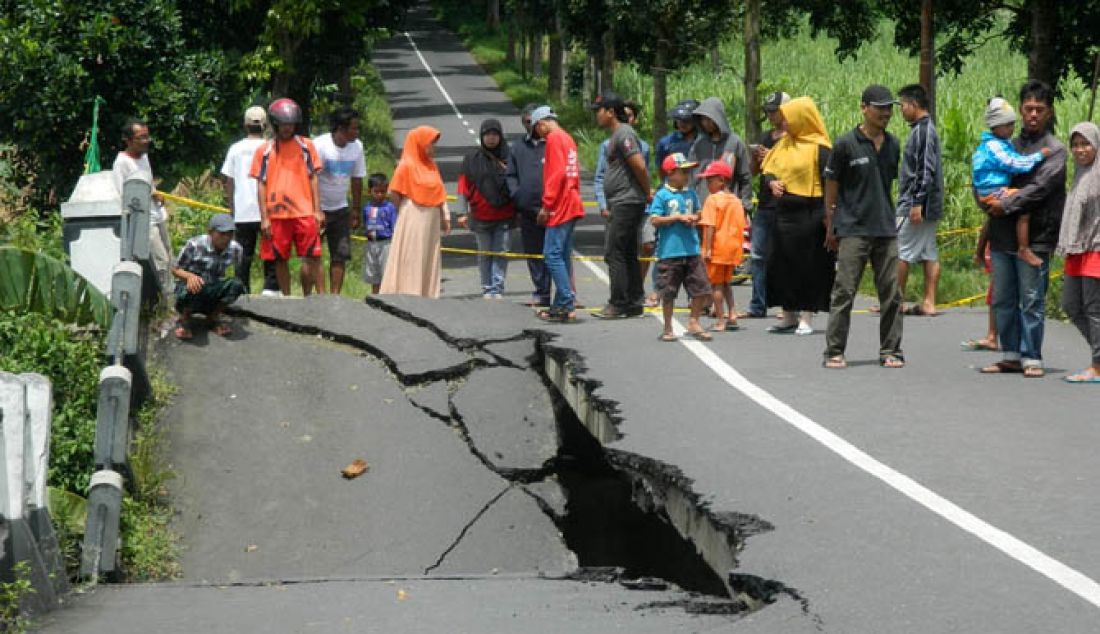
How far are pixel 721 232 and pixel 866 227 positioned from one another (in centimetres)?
204

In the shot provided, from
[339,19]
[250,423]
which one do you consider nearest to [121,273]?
[250,423]

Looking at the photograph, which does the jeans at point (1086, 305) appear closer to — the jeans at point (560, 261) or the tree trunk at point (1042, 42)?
the jeans at point (560, 261)

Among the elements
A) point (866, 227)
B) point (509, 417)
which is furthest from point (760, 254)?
point (509, 417)

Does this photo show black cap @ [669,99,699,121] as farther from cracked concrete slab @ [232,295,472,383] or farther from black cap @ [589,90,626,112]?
cracked concrete slab @ [232,295,472,383]

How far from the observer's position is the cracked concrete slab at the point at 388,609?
6.47 meters

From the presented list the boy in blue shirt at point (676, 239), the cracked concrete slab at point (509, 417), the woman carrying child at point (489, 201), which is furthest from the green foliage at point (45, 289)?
the woman carrying child at point (489, 201)

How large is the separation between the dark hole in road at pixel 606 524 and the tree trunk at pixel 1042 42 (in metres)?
8.93

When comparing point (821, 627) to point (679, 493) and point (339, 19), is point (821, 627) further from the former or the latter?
point (339, 19)

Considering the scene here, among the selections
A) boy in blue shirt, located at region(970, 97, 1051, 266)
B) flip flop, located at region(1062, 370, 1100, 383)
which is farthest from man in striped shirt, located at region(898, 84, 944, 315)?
flip flop, located at region(1062, 370, 1100, 383)

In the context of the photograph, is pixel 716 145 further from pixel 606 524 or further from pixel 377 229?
pixel 606 524

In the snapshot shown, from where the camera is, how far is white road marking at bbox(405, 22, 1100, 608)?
20.7ft

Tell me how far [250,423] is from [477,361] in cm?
178

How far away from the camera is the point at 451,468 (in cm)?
1040

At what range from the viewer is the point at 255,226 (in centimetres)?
1395
